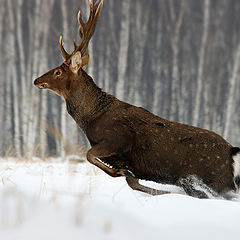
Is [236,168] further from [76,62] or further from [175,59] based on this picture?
[175,59]

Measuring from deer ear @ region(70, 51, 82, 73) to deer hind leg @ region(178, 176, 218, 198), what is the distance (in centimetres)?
166

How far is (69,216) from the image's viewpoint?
203 cm

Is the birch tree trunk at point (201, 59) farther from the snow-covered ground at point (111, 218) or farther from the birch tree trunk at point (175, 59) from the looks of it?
the snow-covered ground at point (111, 218)

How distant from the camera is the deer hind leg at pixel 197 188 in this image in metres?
3.40

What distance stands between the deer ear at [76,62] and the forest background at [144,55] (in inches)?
344

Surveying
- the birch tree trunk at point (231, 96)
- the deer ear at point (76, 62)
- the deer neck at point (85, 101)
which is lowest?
the birch tree trunk at point (231, 96)

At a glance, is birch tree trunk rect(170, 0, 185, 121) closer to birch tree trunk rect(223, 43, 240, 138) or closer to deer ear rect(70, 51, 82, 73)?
birch tree trunk rect(223, 43, 240, 138)

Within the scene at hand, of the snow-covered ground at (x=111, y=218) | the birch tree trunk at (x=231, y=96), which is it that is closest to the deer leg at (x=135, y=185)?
the snow-covered ground at (x=111, y=218)

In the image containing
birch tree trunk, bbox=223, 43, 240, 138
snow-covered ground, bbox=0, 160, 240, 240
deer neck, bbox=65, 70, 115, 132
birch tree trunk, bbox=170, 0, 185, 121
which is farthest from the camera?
birch tree trunk, bbox=170, 0, 185, 121

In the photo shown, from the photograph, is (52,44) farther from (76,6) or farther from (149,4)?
(149,4)

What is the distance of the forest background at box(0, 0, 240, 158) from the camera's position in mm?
13242

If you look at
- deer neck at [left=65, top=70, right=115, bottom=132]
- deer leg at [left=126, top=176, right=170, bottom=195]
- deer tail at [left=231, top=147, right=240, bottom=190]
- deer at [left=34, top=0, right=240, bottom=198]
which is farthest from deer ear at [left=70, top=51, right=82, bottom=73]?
deer tail at [left=231, top=147, right=240, bottom=190]

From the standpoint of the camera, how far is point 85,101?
395 centimetres

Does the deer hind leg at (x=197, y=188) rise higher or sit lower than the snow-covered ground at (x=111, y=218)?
lower
